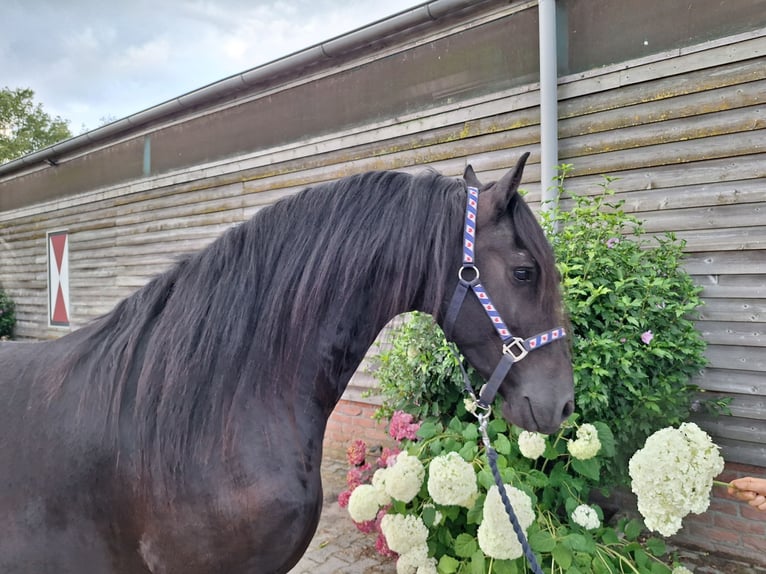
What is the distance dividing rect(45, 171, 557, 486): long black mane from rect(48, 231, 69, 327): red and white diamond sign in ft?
26.2

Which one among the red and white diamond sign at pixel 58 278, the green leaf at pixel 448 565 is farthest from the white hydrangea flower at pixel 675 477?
the red and white diamond sign at pixel 58 278

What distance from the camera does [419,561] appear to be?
1.96 metres

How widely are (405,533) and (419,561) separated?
0.46 feet

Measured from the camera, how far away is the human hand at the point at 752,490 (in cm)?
140

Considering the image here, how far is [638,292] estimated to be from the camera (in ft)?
7.80

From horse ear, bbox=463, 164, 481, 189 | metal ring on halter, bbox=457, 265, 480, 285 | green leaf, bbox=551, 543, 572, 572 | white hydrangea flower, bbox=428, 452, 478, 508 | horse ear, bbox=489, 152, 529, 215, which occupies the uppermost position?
horse ear, bbox=463, 164, 481, 189

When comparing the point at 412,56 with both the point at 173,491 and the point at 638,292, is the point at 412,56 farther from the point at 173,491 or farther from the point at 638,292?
the point at 173,491

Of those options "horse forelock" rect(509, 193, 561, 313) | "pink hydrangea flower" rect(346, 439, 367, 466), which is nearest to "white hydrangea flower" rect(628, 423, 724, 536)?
"horse forelock" rect(509, 193, 561, 313)

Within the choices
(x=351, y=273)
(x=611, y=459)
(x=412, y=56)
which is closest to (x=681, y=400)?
(x=611, y=459)

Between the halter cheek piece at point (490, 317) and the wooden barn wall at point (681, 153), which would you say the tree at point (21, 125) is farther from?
the halter cheek piece at point (490, 317)

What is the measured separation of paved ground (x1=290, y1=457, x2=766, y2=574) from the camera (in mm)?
2635

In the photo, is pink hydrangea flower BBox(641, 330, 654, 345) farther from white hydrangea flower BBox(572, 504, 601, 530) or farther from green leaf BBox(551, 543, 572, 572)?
green leaf BBox(551, 543, 572, 572)

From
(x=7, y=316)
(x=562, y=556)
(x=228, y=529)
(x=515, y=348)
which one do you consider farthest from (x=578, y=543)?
(x=7, y=316)

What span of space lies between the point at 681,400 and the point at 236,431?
2374mm
